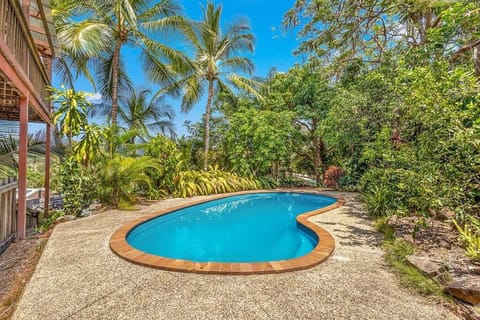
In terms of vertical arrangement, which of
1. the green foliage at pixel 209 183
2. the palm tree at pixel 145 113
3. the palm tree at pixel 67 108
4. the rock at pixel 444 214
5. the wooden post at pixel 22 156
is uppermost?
the palm tree at pixel 145 113

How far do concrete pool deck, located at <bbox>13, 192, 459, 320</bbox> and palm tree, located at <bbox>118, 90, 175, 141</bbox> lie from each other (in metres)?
11.7

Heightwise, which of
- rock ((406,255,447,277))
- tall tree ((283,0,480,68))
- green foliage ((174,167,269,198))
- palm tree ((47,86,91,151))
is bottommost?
rock ((406,255,447,277))

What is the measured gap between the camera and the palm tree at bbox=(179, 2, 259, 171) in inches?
478

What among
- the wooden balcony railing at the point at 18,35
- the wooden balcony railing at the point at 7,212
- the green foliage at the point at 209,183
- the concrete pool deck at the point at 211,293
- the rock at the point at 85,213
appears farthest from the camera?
the green foliage at the point at 209,183

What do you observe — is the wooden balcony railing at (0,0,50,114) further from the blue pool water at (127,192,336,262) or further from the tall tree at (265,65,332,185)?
the tall tree at (265,65,332,185)

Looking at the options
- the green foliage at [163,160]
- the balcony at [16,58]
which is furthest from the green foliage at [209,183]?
the balcony at [16,58]

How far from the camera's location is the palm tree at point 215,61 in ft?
39.8

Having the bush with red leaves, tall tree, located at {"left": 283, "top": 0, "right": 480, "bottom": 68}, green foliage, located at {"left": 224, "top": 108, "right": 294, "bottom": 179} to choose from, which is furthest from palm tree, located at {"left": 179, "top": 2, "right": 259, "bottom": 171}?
the bush with red leaves

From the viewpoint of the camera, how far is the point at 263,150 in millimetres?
12539

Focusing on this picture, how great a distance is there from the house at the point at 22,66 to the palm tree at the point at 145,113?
26.2 ft

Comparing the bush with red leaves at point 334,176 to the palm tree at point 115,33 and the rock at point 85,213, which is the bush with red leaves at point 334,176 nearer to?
the palm tree at point 115,33

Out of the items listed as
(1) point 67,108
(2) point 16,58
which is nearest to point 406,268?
(2) point 16,58

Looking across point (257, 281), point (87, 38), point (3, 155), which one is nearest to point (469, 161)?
point (257, 281)

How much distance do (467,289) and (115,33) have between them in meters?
11.2
